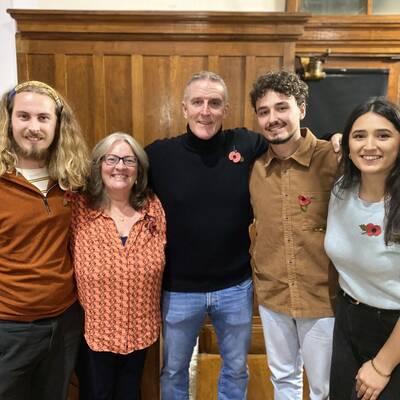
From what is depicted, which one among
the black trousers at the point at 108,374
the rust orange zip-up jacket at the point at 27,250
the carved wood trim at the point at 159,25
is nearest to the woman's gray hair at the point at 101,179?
the rust orange zip-up jacket at the point at 27,250

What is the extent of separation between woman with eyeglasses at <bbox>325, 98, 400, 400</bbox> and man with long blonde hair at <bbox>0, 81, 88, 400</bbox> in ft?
3.19

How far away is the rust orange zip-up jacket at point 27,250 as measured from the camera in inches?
53.7

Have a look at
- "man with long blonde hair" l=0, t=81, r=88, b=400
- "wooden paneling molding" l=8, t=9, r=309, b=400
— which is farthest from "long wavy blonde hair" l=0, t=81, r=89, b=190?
"wooden paneling molding" l=8, t=9, r=309, b=400

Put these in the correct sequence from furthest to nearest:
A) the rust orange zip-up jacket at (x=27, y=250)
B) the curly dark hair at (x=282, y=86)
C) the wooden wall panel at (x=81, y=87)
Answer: the wooden wall panel at (x=81, y=87)
the curly dark hair at (x=282, y=86)
the rust orange zip-up jacket at (x=27, y=250)

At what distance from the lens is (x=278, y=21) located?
2188 millimetres

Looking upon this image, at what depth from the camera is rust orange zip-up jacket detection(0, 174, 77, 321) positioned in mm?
1363

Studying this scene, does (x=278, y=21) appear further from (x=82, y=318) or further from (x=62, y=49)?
(x=82, y=318)

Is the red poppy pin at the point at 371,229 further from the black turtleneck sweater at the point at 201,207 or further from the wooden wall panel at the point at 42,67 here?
the wooden wall panel at the point at 42,67

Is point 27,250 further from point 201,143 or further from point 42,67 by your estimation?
point 42,67

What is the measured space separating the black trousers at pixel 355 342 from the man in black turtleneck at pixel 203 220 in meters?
0.45

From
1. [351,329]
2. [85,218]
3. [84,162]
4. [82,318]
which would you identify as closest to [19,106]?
[84,162]

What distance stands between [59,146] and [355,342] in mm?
1246

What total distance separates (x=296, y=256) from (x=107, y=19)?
1.62 metres

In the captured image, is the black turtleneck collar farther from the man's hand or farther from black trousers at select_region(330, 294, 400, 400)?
the man's hand
